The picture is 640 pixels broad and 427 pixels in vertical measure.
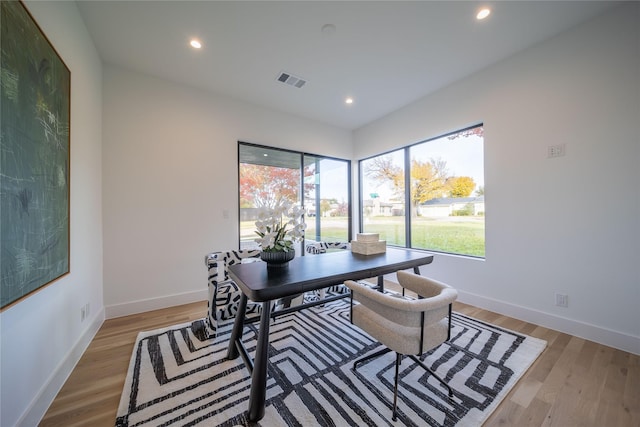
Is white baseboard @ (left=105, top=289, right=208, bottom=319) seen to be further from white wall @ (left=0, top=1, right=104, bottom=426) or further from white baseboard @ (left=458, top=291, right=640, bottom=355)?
white baseboard @ (left=458, top=291, right=640, bottom=355)

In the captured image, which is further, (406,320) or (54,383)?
(54,383)

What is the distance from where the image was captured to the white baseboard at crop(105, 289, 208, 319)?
8.50ft

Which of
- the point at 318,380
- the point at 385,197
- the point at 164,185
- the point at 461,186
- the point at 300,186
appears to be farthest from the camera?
the point at 385,197

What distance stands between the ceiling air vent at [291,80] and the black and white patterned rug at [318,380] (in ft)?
9.68

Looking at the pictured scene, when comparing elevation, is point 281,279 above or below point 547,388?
above

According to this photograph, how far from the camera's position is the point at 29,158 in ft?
4.14

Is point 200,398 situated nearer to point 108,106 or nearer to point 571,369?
point 571,369

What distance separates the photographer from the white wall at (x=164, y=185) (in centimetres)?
Result: 264

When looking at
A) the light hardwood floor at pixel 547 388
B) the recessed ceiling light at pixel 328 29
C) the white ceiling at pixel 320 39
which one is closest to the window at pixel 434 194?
the white ceiling at pixel 320 39

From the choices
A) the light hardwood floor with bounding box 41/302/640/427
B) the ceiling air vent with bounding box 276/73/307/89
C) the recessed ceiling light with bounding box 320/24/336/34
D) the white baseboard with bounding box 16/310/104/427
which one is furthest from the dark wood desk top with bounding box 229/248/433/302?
the ceiling air vent with bounding box 276/73/307/89

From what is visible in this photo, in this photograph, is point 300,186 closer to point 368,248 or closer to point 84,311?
point 368,248

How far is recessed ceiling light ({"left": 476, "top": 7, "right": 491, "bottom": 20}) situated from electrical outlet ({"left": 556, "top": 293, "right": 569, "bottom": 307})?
8.95 ft

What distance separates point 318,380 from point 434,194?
2950 millimetres

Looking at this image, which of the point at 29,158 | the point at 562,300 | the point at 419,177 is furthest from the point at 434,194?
the point at 29,158
